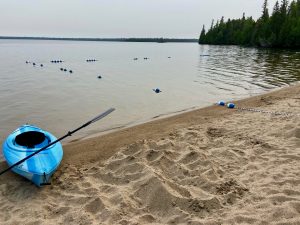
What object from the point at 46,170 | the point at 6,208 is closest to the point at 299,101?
the point at 46,170

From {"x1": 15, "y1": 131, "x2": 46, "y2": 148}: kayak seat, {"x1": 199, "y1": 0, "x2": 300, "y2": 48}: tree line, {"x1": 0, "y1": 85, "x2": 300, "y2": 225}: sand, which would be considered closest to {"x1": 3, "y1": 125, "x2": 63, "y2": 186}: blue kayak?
{"x1": 15, "y1": 131, "x2": 46, "y2": 148}: kayak seat

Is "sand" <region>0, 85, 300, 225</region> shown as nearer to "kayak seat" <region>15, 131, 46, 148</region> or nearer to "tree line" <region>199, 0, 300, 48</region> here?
"kayak seat" <region>15, 131, 46, 148</region>

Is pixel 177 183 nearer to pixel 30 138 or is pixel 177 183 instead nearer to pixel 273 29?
pixel 30 138

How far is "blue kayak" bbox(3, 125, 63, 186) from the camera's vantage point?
748 cm

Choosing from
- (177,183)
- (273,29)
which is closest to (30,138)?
(177,183)

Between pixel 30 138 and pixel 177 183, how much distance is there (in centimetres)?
550

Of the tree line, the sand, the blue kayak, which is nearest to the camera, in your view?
the sand

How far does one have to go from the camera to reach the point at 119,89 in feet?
76.0

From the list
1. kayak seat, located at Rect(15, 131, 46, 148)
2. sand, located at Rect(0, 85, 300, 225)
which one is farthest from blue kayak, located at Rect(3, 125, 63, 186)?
sand, located at Rect(0, 85, 300, 225)

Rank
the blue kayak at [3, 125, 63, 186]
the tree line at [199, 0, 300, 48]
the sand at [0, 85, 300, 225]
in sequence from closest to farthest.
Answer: the sand at [0, 85, 300, 225]
the blue kayak at [3, 125, 63, 186]
the tree line at [199, 0, 300, 48]

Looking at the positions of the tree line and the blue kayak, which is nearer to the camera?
the blue kayak

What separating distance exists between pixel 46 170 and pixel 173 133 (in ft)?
16.3

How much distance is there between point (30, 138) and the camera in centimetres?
952

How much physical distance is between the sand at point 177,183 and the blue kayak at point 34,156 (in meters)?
0.30
